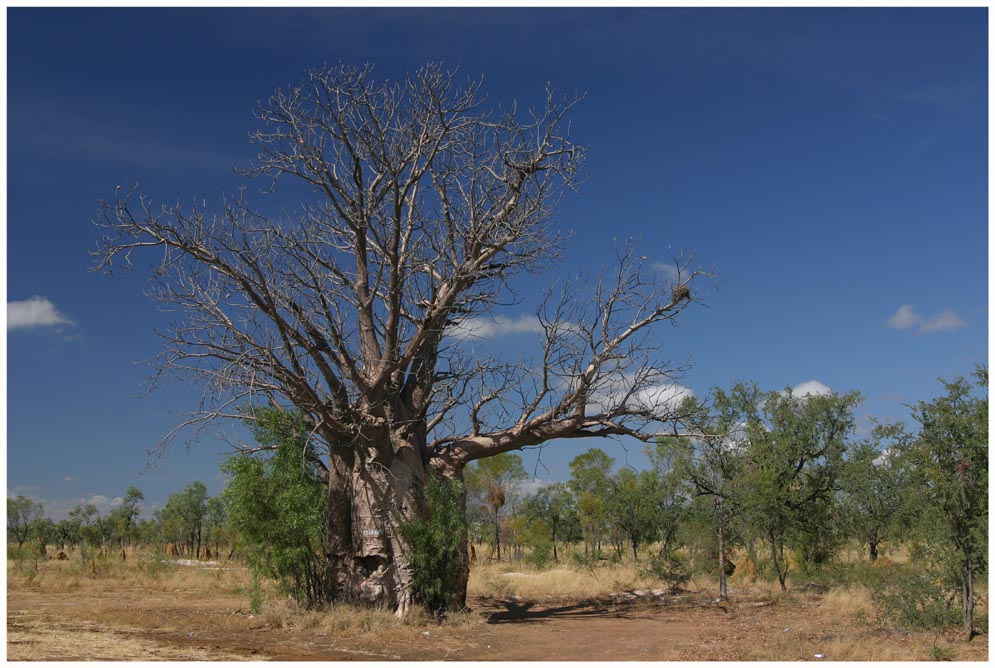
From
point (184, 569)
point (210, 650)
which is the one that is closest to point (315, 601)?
point (210, 650)

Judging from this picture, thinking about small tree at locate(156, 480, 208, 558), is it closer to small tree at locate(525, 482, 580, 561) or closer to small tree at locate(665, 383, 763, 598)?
small tree at locate(525, 482, 580, 561)

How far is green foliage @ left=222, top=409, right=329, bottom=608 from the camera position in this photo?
13.5m

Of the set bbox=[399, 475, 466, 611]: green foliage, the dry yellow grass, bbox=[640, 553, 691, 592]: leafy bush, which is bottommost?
the dry yellow grass

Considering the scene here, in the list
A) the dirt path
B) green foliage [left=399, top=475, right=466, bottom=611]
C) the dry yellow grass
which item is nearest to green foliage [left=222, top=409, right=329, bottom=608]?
the dirt path

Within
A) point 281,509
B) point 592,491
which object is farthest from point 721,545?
point 592,491

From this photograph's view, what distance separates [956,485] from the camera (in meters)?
11.4

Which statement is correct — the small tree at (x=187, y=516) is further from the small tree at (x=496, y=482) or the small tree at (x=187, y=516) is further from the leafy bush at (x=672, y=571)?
the leafy bush at (x=672, y=571)

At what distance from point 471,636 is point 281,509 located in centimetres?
364

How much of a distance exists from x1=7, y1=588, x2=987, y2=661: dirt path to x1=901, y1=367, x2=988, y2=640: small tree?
1.07 metres

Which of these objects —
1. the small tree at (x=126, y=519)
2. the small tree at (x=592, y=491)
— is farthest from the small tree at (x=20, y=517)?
the small tree at (x=592, y=491)

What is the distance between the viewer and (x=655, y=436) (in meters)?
14.8

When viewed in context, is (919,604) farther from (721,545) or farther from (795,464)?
(795,464)

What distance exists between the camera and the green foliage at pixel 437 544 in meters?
13.6

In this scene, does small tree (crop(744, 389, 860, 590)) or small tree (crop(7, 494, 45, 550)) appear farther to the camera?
small tree (crop(7, 494, 45, 550))
